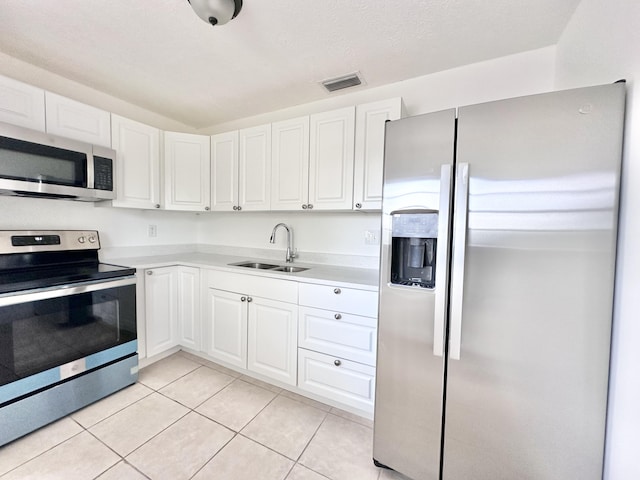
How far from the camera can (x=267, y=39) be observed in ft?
5.23

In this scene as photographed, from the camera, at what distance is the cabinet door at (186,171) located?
2490 millimetres

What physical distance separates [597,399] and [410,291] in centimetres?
71

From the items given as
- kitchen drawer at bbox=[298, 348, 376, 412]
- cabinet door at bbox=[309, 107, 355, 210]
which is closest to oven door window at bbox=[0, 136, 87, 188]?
cabinet door at bbox=[309, 107, 355, 210]

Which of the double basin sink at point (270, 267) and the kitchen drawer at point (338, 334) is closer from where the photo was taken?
the kitchen drawer at point (338, 334)

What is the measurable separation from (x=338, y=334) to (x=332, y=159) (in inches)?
50.0

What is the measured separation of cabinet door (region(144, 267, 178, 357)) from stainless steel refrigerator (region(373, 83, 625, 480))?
1.94 meters

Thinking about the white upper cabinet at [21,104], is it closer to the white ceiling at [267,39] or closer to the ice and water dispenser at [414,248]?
the white ceiling at [267,39]

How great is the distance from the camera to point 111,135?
2098mm

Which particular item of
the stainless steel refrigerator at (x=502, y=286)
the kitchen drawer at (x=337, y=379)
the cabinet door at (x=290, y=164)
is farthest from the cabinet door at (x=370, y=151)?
the kitchen drawer at (x=337, y=379)

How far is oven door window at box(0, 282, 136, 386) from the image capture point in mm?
1396

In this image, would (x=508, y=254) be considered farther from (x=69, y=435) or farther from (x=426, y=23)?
(x=69, y=435)

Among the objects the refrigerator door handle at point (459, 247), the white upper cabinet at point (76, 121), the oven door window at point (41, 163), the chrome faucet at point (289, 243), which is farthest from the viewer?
the chrome faucet at point (289, 243)

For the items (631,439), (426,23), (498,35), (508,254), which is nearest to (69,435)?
(508,254)

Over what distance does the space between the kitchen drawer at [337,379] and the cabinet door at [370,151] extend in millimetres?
1084
